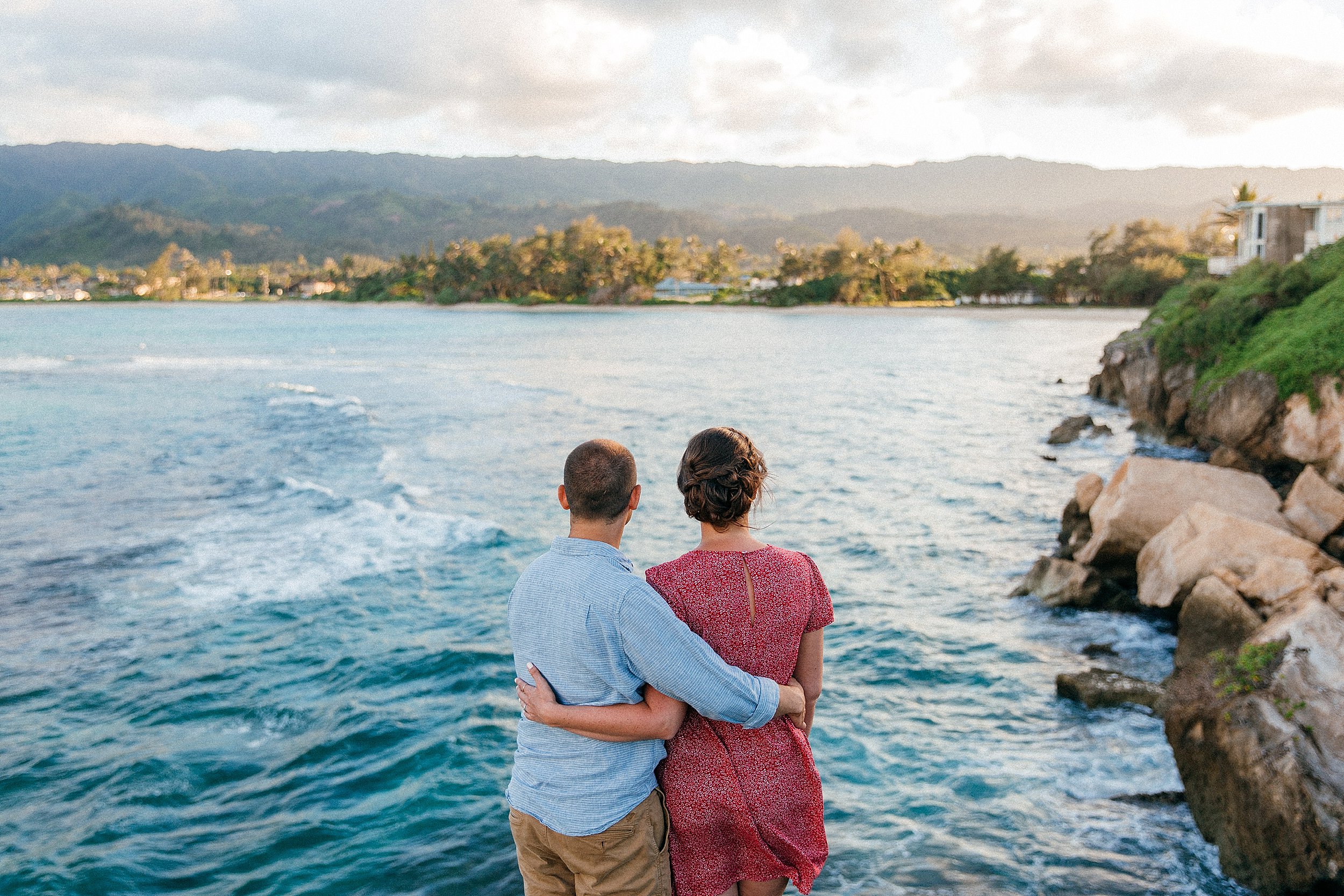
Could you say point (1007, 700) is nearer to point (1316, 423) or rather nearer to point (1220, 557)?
point (1220, 557)

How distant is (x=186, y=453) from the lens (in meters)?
22.6

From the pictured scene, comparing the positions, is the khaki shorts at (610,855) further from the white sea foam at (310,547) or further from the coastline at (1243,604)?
the white sea foam at (310,547)

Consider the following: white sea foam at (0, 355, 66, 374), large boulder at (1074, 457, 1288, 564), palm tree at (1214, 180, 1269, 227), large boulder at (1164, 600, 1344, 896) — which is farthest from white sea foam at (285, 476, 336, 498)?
palm tree at (1214, 180, 1269, 227)

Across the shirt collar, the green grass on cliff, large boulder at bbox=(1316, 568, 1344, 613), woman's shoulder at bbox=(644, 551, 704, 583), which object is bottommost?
large boulder at bbox=(1316, 568, 1344, 613)

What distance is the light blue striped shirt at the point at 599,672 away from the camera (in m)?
2.53

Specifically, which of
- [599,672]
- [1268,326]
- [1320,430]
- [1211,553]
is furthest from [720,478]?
[1268,326]

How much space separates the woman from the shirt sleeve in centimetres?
14

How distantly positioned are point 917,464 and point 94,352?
5608 cm

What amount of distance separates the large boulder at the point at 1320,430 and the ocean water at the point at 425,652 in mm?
3938

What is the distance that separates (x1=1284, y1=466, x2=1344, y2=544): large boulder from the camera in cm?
1100

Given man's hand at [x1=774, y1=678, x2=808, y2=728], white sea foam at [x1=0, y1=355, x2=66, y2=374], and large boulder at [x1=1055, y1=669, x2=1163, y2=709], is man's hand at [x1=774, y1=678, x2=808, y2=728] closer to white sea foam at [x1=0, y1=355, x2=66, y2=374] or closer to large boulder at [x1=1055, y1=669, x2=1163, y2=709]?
large boulder at [x1=1055, y1=669, x2=1163, y2=709]

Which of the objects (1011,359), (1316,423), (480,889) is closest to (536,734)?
(480,889)

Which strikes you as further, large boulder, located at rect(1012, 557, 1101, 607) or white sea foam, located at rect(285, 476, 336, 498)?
white sea foam, located at rect(285, 476, 336, 498)

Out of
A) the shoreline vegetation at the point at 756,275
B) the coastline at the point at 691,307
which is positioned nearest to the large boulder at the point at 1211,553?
the coastline at the point at 691,307
